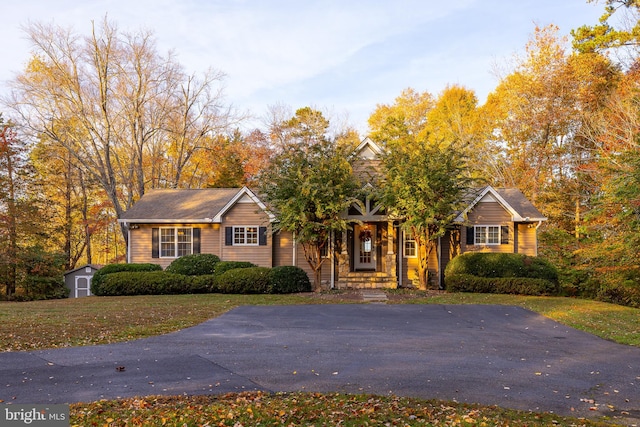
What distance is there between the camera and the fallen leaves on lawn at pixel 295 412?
4.93m

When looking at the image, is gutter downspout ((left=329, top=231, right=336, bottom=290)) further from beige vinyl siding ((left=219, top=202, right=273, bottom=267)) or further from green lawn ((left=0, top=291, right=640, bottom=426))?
beige vinyl siding ((left=219, top=202, right=273, bottom=267))

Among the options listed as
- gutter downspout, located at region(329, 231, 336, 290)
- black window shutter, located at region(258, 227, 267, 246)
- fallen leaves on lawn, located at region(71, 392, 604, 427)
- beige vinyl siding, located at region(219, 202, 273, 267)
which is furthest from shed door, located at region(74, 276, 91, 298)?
fallen leaves on lawn, located at region(71, 392, 604, 427)

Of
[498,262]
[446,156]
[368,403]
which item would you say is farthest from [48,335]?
[498,262]

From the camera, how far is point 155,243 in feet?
72.3

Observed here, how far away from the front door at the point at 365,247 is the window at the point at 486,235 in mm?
4608

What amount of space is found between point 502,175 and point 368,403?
2761 cm

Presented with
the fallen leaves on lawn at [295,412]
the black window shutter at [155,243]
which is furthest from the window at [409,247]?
the fallen leaves on lawn at [295,412]

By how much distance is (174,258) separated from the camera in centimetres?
2191

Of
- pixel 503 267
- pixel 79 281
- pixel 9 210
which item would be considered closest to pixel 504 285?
pixel 503 267

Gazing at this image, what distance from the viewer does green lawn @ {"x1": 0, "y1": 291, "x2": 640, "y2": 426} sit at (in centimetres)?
502

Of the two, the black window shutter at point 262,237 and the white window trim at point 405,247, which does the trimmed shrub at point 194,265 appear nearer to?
the black window shutter at point 262,237

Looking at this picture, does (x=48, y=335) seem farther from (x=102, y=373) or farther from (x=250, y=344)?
(x=250, y=344)

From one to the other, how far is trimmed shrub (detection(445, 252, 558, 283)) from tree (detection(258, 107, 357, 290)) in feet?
17.0

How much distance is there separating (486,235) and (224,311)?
1293 cm
